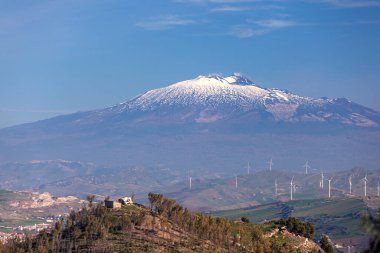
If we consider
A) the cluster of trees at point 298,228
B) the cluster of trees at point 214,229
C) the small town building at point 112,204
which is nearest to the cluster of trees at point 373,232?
the cluster of trees at point 214,229

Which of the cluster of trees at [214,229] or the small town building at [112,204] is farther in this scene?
the small town building at [112,204]

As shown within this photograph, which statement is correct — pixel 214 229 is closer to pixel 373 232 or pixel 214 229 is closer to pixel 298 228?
pixel 298 228

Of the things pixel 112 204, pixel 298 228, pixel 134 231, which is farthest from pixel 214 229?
pixel 298 228

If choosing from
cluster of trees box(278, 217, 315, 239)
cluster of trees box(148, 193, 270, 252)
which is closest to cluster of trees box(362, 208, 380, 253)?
cluster of trees box(148, 193, 270, 252)

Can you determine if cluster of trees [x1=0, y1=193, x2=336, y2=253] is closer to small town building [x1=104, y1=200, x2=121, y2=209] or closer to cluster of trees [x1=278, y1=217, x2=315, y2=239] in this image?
small town building [x1=104, y1=200, x2=121, y2=209]

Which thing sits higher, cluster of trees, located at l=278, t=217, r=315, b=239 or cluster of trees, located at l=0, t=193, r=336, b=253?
cluster of trees, located at l=0, t=193, r=336, b=253

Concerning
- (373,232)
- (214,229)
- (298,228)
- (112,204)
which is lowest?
(298,228)

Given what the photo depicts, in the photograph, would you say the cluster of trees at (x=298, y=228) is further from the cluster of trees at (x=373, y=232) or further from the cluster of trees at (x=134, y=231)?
the cluster of trees at (x=373, y=232)

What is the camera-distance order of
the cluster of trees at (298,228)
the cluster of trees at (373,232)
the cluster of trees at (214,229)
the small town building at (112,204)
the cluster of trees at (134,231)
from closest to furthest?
the cluster of trees at (373,232) < the cluster of trees at (134,231) < the cluster of trees at (214,229) < the small town building at (112,204) < the cluster of trees at (298,228)

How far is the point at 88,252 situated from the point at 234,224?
1349 inches

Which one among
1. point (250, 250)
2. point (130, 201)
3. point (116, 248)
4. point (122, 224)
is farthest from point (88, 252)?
point (130, 201)

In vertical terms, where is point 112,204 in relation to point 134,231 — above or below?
above

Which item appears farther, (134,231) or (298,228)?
(298,228)

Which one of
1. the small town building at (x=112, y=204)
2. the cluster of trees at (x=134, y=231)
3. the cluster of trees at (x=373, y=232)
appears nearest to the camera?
the cluster of trees at (x=373, y=232)
